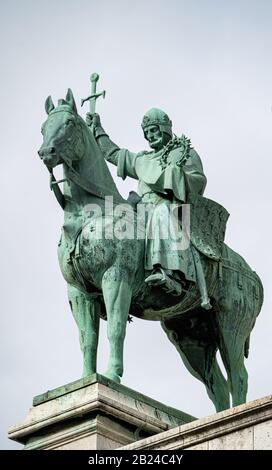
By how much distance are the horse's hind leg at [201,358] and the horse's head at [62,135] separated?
2.72m

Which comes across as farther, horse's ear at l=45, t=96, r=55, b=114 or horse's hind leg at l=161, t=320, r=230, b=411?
horse's hind leg at l=161, t=320, r=230, b=411

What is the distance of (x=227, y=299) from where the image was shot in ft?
71.9

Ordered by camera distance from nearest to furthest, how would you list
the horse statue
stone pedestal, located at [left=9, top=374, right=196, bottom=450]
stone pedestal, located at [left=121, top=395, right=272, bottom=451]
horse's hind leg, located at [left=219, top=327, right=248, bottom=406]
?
stone pedestal, located at [left=121, top=395, right=272, bottom=451]
stone pedestal, located at [left=9, top=374, right=196, bottom=450]
the horse statue
horse's hind leg, located at [left=219, top=327, right=248, bottom=406]

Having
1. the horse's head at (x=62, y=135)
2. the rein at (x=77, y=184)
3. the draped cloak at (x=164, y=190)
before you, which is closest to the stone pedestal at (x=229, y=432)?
the draped cloak at (x=164, y=190)

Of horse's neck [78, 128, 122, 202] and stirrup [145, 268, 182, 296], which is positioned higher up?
horse's neck [78, 128, 122, 202]

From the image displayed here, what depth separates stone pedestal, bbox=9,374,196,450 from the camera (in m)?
19.9

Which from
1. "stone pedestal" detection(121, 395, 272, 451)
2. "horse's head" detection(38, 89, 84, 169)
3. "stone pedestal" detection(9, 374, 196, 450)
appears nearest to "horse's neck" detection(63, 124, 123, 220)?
"horse's head" detection(38, 89, 84, 169)

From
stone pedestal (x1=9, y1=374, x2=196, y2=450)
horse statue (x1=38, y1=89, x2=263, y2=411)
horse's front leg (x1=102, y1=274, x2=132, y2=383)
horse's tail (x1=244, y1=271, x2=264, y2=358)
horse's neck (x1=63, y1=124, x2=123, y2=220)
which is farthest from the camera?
horse's tail (x1=244, y1=271, x2=264, y2=358)

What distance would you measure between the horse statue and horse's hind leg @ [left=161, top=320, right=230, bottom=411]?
0.04 ft

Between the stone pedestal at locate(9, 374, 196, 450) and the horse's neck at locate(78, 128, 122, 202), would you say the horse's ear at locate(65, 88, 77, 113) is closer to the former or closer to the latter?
the horse's neck at locate(78, 128, 122, 202)

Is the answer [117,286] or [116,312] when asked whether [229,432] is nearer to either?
[116,312]
